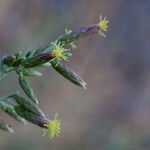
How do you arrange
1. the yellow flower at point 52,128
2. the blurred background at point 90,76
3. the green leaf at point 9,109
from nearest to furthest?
the green leaf at point 9,109, the yellow flower at point 52,128, the blurred background at point 90,76

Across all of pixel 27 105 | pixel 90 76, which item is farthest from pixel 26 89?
pixel 90 76

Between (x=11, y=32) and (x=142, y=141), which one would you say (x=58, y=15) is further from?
(x=142, y=141)

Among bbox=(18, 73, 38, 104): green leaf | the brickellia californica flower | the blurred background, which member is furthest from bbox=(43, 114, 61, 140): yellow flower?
the blurred background

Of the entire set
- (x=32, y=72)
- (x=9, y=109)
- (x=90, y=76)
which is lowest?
(x=9, y=109)

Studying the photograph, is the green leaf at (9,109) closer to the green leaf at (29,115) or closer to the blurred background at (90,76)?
the green leaf at (29,115)

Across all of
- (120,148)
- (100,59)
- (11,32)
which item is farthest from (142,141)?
(11,32)

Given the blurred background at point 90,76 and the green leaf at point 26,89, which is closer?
the green leaf at point 26,89

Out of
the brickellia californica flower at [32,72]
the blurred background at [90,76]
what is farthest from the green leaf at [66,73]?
the blurred background at [90,76]

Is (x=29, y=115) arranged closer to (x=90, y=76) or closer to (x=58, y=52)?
(x=58, y=52)
